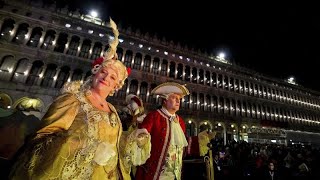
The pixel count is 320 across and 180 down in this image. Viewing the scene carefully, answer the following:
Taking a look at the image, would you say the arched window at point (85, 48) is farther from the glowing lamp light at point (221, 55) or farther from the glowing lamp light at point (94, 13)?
the glowing lamp light at point (221, 55)

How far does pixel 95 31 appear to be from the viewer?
21.3 metres

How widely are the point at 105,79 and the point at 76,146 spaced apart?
0.75 metres

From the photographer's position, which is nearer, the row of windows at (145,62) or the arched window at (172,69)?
the row of windows at (145,62)

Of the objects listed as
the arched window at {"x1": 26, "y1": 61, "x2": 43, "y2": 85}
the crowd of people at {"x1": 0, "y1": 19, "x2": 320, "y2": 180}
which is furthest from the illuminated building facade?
the crowd of people at {"x1": 0, "y1": 19, "x2": 320, "y2": 180}

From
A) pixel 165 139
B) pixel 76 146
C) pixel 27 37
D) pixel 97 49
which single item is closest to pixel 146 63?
pixel 97 49

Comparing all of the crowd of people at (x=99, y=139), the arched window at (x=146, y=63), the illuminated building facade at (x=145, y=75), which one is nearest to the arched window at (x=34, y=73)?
the illuminated building facade at (x=145, y=75)

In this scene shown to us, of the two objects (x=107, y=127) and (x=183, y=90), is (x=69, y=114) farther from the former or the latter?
(x=183, y=90)

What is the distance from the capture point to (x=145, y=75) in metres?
22.1

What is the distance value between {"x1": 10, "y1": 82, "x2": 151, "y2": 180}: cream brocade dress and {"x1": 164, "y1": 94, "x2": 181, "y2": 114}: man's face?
1.27 metres

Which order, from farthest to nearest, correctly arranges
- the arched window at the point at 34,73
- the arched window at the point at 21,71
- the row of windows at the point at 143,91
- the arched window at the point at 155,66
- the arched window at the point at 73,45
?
the arched window at the point at 155,66 → the arched window at the point at 73,45 → the arched window at the point at 34,73 → the row of windows at the point at 143,91 → the arched window at the point at 21,71

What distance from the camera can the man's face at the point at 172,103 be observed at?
308cm

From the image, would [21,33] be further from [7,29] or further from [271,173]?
[271,173]

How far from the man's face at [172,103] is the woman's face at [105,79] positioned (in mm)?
1433

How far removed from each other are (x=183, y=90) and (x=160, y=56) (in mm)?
21493
